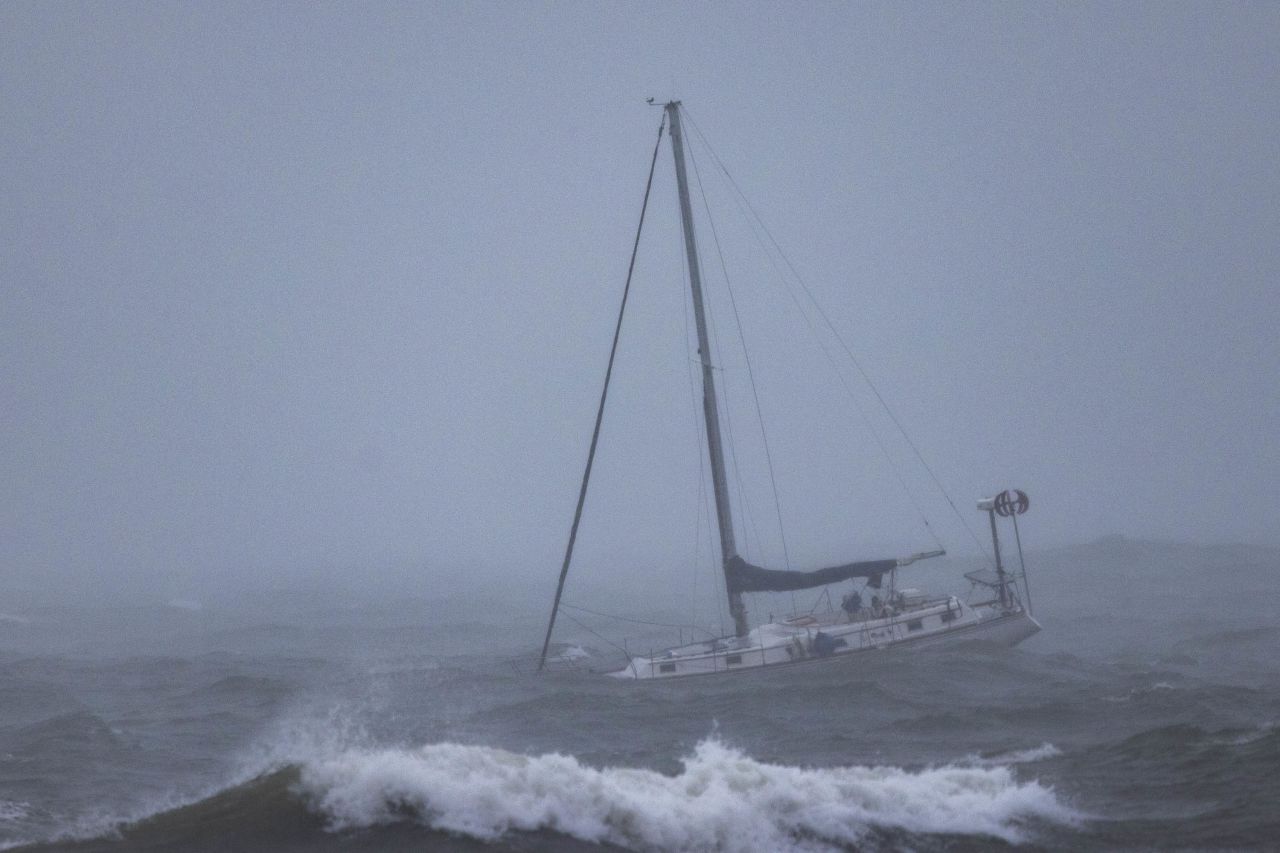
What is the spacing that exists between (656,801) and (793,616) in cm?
1715

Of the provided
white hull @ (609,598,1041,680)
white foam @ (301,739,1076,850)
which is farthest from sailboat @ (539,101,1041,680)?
white foam @ (301,739,1076,850)

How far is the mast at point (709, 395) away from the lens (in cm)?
2597

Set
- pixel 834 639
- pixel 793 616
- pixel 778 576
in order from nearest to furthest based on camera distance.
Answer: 1. pixel 834 639
2. pixel 778 576
3. pixel 793 616

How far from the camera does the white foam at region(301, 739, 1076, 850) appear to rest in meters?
11.3

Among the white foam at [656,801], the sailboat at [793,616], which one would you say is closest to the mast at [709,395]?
the sailboat at [793,616]

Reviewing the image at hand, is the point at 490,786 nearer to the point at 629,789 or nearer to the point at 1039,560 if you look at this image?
the point at 629,789

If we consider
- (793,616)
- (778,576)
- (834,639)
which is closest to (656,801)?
(834,639)

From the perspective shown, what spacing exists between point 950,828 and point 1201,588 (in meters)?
47.1

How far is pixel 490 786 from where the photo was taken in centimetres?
1183

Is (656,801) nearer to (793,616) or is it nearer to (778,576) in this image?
(778,576)

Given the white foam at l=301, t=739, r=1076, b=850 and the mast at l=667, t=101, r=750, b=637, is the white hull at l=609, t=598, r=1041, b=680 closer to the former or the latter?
the mast at l=667, t=101, r=750, b=637

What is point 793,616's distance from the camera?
2841 cm

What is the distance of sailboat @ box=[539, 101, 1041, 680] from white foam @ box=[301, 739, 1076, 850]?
11.5m

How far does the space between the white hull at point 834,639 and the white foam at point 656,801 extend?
11.4 meters
